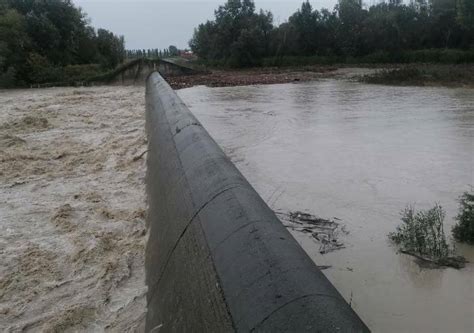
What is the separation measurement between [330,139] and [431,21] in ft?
130

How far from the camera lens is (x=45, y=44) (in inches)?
1356

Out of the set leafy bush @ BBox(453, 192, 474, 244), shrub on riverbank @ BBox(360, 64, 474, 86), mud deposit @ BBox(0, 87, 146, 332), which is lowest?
mud deposit @ BBox(0, 87, 146, 332)

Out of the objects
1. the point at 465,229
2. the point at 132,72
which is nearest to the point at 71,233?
the point at 465,229

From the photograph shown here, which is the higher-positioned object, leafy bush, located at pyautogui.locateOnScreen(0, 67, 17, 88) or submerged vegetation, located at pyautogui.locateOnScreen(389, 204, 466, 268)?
leafy bush, located at pyautogui.locateOnScreen(0, 67, 17, 88)

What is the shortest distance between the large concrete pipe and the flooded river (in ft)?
4.39

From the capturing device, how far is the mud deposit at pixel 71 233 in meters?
3.79

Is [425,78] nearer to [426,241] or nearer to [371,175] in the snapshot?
[371,175]

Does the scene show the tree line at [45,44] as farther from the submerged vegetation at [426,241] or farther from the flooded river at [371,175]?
the submerged vegetation at [426,241]

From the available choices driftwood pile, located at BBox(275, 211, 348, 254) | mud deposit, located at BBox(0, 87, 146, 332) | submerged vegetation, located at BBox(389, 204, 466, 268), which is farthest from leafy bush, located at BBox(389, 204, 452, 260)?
mud deposit, located at BBox(0, 87, 146, 332)

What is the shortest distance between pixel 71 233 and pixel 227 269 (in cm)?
350

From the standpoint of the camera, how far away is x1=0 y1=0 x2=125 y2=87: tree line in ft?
103

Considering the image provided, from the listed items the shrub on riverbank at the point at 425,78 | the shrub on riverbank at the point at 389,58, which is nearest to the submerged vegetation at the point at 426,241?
the shrub on riverbank at the point at 425,78

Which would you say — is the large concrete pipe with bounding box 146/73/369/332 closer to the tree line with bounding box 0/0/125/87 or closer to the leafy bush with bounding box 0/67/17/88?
the leafy bush with bounding box 0/67/17/88

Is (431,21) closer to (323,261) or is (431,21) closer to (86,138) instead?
(86,138)
